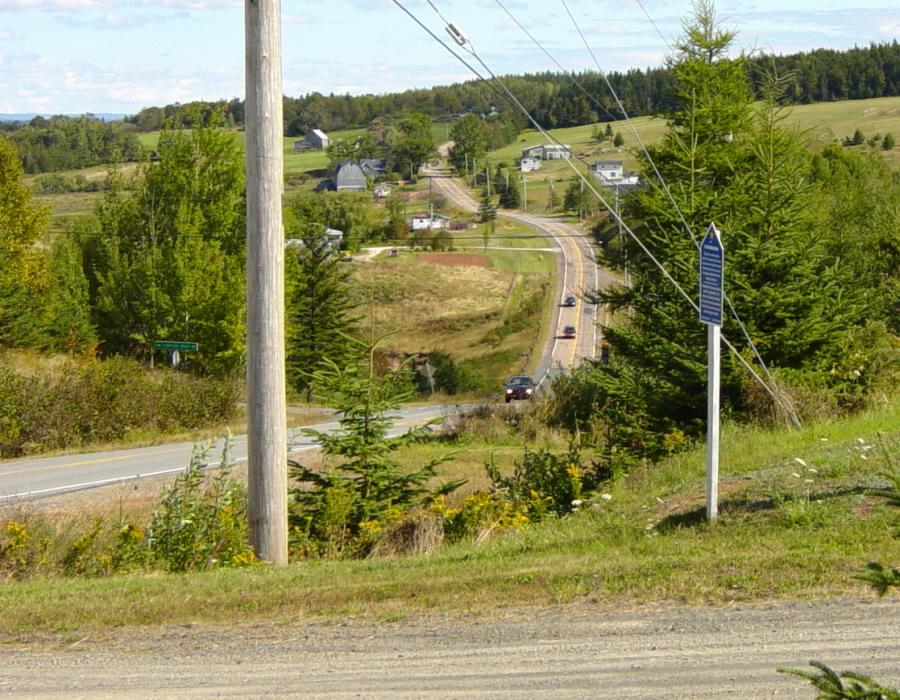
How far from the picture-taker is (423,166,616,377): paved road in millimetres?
76688

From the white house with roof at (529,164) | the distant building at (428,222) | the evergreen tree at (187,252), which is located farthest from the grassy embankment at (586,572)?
the white house with roof at (529,164)

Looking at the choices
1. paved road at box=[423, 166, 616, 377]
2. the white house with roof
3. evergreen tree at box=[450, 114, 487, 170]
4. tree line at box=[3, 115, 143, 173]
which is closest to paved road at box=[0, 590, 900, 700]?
paved road at box=[423, 166, 616, 377]

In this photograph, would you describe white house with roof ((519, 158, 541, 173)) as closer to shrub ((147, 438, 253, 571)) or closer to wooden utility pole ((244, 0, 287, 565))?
shrub ((147, 438, 253, 571))

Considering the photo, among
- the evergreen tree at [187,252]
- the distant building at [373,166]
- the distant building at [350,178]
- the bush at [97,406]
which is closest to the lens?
the bush at [97,406]

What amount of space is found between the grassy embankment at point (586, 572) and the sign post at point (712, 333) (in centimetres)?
33

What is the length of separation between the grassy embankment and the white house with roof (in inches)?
6739

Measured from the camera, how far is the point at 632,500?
12.2m

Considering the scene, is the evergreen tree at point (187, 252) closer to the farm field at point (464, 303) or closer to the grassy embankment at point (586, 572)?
the farm field at point (464, 303)

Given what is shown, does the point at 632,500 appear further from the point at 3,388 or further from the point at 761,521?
the point at 3,388

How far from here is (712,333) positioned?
10.1 metres

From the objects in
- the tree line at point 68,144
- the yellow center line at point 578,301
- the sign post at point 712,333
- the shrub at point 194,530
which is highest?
the tree line at point 68,144

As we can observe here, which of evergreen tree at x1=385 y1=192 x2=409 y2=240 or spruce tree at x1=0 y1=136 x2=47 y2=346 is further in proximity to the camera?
evergreen tree at x1=385 y1=192 x2=409 y2=240

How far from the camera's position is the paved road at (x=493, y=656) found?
6434 mm

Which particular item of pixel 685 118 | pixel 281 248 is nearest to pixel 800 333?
pixel 281 248
